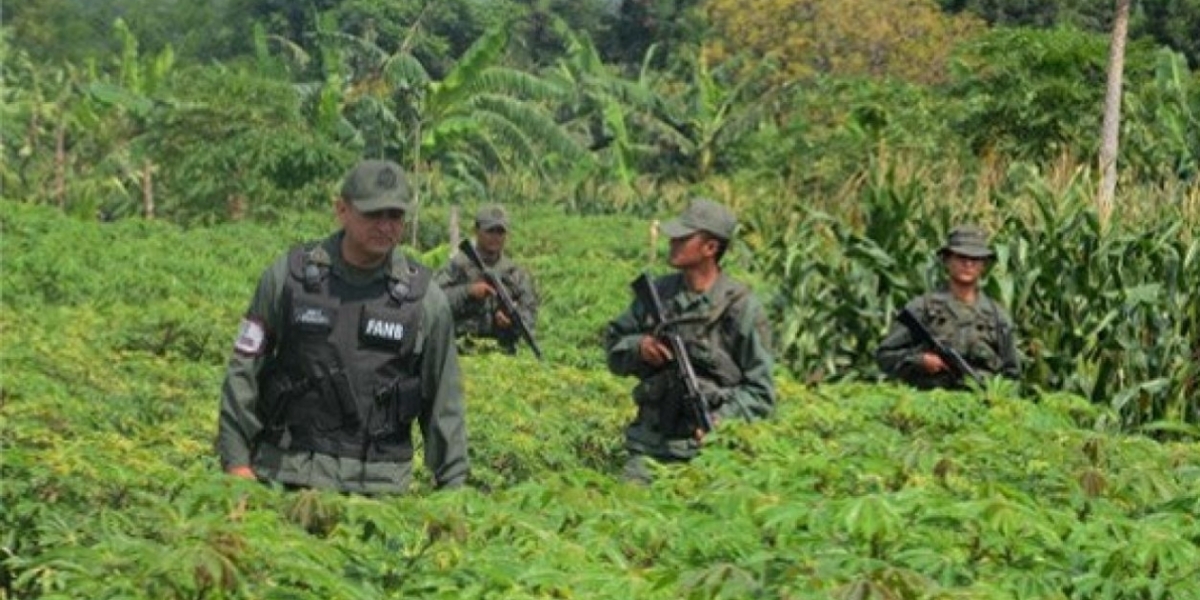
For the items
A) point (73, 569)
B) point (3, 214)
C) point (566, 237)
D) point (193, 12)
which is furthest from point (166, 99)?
point (193, 12)

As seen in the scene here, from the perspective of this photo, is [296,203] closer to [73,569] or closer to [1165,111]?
[1165,111]

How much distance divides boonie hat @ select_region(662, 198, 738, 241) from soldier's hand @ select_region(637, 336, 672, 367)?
357 mm

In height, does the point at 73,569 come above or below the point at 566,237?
above

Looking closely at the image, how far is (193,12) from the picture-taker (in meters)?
86.2

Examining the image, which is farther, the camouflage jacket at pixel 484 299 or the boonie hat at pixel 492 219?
the camouflage jacket at pixel 484 299

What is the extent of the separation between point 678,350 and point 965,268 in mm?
2981

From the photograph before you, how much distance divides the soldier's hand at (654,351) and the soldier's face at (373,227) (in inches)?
78.0

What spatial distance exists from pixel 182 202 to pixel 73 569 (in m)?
31.0

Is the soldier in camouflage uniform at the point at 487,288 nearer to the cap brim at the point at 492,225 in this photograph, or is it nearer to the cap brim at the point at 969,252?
the cap brim at the point at 492,225

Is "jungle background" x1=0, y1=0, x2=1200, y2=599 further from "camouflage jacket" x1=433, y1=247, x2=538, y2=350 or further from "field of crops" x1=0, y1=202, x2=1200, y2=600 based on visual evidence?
"camouflage jacket" x1=433, y1=247, x2=538, y2=350

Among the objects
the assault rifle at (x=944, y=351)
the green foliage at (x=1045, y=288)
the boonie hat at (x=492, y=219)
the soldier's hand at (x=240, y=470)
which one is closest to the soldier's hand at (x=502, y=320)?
the boonie hat at (x=492, y=219)

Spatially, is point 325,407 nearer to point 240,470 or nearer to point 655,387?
point 240,470

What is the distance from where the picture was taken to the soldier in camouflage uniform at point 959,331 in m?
10.7

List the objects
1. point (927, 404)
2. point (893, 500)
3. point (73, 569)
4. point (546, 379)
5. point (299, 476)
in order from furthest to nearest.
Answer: point (546, 379) < point (927, 404) < point (299, 476) < point (893, 500) < point (73, 569)
